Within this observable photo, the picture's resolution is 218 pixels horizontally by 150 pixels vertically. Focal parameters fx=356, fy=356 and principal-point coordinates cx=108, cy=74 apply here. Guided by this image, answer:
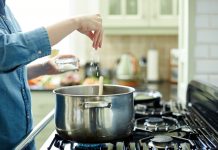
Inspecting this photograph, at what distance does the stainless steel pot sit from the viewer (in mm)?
936

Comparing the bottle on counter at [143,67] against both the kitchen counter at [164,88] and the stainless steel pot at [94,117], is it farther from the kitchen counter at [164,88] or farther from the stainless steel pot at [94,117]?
the stainless steel pot at [94,117]

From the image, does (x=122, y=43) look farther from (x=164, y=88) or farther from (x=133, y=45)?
(x=164, y=88)

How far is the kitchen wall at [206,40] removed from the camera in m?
1.61

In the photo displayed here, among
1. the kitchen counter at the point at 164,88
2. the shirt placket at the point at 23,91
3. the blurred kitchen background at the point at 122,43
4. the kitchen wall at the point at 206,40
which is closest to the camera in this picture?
the shirt placket at the point at 23,91

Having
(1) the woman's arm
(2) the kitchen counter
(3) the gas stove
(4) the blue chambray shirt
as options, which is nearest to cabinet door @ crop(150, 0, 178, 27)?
(2) the kitchen counter

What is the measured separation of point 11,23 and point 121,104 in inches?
19.2

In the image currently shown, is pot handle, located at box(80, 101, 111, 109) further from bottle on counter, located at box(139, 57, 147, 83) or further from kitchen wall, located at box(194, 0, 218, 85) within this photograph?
bottle on counter, located at box(139, 57, 147, 83)

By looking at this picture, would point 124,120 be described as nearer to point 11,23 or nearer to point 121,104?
point 121,104

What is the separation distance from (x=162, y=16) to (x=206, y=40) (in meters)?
1.16

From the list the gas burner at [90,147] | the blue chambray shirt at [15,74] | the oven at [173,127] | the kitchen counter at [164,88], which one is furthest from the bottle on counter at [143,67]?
the gas burner at [90,147]

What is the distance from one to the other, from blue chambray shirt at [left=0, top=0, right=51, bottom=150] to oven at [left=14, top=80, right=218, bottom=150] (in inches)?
3.8

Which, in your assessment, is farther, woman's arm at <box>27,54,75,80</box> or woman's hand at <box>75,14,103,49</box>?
woman's arm at <box>27,54,75,80</box>

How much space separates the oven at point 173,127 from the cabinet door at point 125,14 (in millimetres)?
1271

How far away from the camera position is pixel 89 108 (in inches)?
36.8
